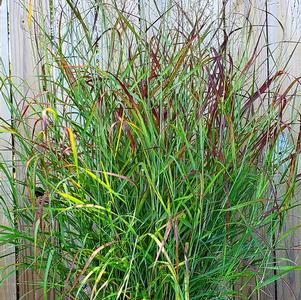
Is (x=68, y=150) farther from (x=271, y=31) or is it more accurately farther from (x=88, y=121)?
(x=271, y=31)

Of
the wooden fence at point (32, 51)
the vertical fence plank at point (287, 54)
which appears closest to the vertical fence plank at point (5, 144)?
the wooden fence at point (32, 51)

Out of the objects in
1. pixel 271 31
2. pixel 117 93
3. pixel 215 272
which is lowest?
pixel 215 272

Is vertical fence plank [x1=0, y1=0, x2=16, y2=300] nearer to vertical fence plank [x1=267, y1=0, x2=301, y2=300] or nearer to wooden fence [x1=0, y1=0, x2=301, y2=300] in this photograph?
wooden fence [x1=0, y1=0, x2=301, y2=300]

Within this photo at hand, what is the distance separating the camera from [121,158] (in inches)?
45.7

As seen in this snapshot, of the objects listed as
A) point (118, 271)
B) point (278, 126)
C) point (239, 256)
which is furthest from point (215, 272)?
point (278, 126)

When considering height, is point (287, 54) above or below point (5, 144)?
above

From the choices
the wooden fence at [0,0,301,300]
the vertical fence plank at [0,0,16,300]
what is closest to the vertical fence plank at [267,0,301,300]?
the wooden fence at [0,0,301,300]

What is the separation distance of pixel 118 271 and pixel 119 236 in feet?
0.21

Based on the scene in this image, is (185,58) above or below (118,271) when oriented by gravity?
above

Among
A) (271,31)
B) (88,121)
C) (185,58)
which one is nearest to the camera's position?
(88,121)

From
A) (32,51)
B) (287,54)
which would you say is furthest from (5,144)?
(287,54)

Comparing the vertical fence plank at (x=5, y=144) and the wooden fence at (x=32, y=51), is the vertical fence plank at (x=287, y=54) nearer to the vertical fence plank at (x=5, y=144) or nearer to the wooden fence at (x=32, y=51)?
the wooden fence at (x=32, y=51)

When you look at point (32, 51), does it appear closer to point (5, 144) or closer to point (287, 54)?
point (5, 144)

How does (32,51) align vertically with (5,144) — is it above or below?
above
